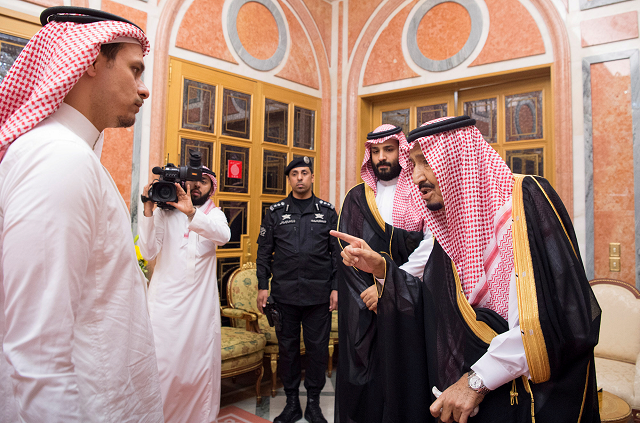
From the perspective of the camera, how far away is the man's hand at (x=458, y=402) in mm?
1121

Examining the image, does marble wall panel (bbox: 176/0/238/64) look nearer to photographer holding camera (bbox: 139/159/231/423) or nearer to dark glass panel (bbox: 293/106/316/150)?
dark glass panel (bbox: 293/106/316/150)

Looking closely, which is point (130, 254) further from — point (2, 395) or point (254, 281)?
point (254, 281)

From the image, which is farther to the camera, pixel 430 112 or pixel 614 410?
pixel 430 112

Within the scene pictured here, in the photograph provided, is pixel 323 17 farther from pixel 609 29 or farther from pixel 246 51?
pixel 609 29

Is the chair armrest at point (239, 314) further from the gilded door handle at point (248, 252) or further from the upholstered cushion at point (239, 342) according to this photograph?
the gilded door handle at point (248, 252)

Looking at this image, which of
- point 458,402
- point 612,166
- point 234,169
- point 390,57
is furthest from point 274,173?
point 458,402

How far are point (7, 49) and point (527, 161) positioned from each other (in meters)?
4.07

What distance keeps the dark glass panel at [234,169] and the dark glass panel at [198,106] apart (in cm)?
25

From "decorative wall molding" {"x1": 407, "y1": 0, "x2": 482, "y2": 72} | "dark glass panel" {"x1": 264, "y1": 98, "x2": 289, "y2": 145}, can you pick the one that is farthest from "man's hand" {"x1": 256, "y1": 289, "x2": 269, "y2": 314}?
"decorative wall molding" {"x1": 407, "y1": 0, "x2": 482, "y2": 72}

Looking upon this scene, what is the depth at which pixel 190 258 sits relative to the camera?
250 centimetres

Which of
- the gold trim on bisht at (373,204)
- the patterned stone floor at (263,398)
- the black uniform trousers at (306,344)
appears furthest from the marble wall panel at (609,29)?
the patterned stone floor at (263,398)

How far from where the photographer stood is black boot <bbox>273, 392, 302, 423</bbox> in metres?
2.72

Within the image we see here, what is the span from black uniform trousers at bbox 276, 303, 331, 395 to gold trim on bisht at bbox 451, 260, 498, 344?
1.78 metres

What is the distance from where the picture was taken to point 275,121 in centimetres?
427
